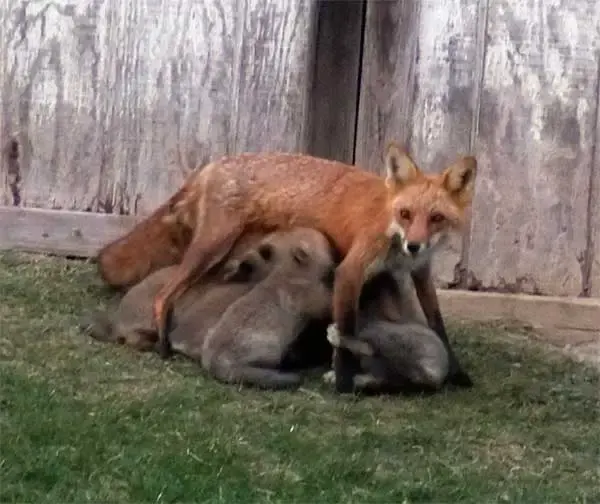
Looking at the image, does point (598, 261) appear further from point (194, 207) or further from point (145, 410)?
point (145, 410)

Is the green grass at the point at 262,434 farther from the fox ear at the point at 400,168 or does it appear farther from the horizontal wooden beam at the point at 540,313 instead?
the fox ear at the point at 400,168

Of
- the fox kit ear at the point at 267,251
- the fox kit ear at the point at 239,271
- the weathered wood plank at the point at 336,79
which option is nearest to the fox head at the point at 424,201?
the fox kit ear at the point at 267,251

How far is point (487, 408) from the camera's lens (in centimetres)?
389

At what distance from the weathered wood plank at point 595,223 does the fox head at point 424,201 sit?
2.66 feet

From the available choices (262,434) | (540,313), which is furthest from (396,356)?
(540,313)

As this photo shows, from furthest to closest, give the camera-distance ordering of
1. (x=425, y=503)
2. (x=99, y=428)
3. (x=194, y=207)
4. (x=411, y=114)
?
(x=411, y=114) < (x=194, y=207) < (x=99, y=428) < (x=425, y=503)

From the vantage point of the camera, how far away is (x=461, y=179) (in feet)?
14.0

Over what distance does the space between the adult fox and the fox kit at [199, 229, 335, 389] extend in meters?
0.13

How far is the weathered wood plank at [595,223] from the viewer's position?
486cm

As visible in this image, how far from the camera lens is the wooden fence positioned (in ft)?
16.0

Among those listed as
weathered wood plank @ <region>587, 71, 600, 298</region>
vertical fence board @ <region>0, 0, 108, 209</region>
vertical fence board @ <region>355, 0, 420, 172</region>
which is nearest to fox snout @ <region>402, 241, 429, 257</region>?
vertical fence board @ <region>355, 0, 420, 172</region>

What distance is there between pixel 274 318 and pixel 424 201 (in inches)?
26.8

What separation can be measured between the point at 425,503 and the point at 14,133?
9.46 feet

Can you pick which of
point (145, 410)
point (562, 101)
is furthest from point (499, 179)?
point (145, 410)
